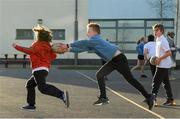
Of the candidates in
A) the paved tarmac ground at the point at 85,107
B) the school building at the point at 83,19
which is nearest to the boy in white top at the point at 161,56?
the paved tarmac ground at the point at 85,107

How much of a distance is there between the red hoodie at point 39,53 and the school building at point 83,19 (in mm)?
25738

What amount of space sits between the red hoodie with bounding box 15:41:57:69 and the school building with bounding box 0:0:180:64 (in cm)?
2574

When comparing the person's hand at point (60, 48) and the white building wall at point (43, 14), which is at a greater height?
the white building wall at point (43, 14)

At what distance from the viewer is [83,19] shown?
121ft

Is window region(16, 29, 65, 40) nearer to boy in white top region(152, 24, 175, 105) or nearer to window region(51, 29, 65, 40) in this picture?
window region(51, 29, 65, 40)

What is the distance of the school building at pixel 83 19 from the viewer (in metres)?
36.5

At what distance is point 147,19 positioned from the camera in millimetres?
36688

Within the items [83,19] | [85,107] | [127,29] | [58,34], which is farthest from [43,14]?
[85,107]

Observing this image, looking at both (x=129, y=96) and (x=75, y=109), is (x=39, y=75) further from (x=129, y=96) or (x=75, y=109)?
(x=129, y=96)

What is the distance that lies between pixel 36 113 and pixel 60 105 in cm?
146

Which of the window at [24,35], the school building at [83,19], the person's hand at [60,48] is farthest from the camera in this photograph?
the window at [24,35]

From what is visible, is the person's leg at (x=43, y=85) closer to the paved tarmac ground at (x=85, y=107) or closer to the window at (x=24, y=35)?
the paved tarmac ground at (x=85, y=107)

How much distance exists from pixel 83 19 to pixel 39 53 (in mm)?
26154

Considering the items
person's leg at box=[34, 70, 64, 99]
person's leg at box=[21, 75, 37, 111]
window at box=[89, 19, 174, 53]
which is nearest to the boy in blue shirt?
person's leg at box=[34, 70, 64, 99]
